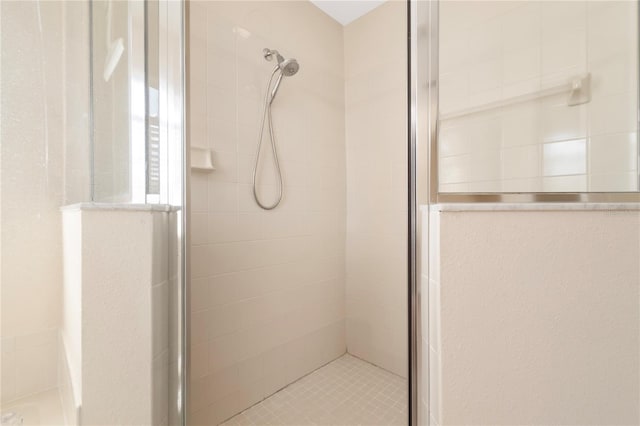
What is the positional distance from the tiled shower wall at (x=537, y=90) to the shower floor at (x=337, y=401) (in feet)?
3.49

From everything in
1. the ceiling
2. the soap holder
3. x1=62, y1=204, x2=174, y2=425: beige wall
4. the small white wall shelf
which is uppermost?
the ceiling

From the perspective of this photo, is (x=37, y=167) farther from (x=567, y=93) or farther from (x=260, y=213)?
(x=567, y=93)

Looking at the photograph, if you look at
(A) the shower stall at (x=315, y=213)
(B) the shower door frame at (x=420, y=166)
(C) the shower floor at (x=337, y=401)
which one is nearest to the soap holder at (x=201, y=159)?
(A) the shower stall at (x=315, y=213)

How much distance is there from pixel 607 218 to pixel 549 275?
0.16m

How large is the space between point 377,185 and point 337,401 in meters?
1.12

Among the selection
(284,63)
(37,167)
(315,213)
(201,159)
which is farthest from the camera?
(315,213)

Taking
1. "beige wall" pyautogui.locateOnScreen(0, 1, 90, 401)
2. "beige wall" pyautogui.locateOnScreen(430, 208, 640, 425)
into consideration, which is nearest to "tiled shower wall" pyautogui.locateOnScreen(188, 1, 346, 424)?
"beige wall" pyautogui.locateOnScreen(0, 1, 90, 401)

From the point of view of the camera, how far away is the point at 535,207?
539 millimetres

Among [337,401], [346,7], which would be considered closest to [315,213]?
[337,401]

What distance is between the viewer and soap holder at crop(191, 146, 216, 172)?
108 cm

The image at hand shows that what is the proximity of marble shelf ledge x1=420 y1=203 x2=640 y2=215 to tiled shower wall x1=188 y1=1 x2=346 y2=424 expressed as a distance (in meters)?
0.93

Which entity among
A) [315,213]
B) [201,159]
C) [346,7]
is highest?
[346,7]

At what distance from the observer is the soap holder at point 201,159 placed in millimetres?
1075

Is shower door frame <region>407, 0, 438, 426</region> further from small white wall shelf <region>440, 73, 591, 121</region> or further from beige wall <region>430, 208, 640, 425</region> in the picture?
small white wall shelf <region>440, 73, 591, 121</region>
